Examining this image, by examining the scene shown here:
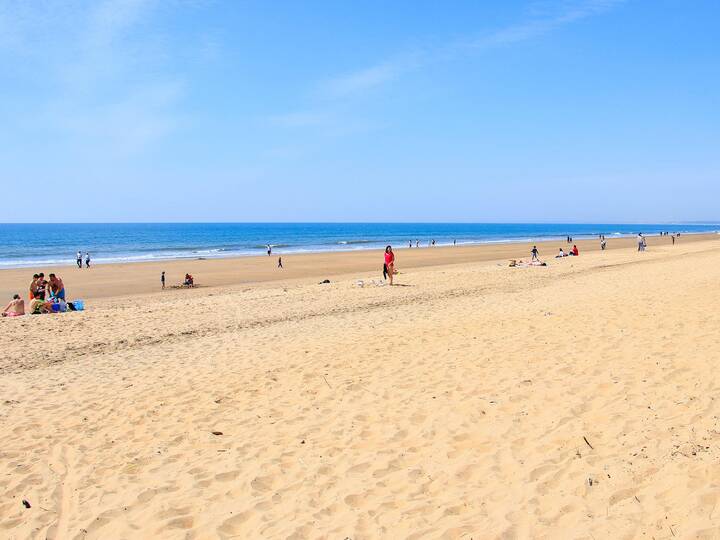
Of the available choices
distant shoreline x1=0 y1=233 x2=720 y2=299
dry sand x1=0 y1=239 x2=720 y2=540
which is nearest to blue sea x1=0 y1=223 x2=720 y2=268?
distant shoreline x1=0 y1=233 x2=720 y2=299

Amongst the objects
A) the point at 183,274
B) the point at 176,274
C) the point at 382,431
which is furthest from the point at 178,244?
the point at 382,431

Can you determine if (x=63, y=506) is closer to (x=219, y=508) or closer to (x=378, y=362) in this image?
(x=219, y=508)

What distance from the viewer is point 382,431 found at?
6020 mm

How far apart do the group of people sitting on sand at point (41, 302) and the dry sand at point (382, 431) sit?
18.6ft

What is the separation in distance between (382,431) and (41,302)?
14952 mm

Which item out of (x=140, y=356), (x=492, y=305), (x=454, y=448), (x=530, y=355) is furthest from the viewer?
(x=492, y=305)

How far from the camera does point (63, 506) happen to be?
4824 mm

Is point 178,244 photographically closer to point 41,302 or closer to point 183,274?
point 183,274

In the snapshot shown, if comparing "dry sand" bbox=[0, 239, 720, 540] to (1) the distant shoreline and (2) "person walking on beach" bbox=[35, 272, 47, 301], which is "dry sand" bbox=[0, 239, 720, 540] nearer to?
A: (2) "person walking on beach" bbox=[35, 272, 47, 301]

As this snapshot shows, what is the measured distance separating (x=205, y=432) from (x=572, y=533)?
4139 millimetres

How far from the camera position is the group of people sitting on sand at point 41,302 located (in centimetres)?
1662

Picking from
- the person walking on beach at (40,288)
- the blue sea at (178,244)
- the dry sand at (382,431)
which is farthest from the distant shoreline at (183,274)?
the dry sand at (382,431)

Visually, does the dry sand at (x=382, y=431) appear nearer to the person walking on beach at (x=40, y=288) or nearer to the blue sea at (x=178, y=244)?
the person walking on beach at (x=40, y=288)

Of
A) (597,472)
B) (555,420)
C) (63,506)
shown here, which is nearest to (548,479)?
(597,472)
